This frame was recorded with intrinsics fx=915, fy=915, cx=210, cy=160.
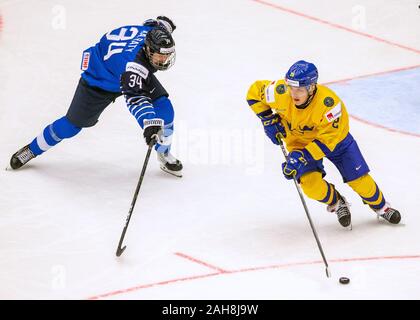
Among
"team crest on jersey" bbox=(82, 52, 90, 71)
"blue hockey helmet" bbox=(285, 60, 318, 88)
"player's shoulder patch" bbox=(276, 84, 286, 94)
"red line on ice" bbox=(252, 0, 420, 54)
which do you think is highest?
"blue hockey helmet" bbox=(285, 60, 318, 88)

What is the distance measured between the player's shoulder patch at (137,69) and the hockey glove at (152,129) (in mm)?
332

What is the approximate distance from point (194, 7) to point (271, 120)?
3.75 meters

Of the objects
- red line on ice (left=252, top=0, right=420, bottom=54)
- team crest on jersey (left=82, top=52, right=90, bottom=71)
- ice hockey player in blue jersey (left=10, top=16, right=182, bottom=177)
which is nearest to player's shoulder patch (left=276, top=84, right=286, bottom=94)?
ice hockey player in blue jersey (left=10, top=16, right=182, bottom=177)

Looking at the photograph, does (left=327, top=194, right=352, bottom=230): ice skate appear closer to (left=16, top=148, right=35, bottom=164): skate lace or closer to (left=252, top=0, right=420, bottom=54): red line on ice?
(left=16, top=148, right=35, bottom=164): skate lace

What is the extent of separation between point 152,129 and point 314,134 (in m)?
0.93

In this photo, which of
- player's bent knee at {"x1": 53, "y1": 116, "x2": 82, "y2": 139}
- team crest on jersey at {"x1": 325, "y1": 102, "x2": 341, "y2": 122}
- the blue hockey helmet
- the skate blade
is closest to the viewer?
the blue hockey helmet

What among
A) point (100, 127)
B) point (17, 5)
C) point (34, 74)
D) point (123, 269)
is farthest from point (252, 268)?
point (17, 5)

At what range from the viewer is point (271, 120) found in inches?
211

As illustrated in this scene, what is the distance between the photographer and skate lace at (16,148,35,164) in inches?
238

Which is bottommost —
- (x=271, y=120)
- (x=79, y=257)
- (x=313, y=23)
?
(x=313, y=23)

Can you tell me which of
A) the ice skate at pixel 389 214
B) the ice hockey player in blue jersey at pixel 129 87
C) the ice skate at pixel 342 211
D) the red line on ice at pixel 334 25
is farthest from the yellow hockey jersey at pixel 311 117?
the red line on ice at pixel 334 25

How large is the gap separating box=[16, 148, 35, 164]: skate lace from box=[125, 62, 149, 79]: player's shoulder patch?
1.00 meters

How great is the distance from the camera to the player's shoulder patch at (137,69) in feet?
18.1

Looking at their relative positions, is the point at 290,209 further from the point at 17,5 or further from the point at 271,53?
the point at 17,5
